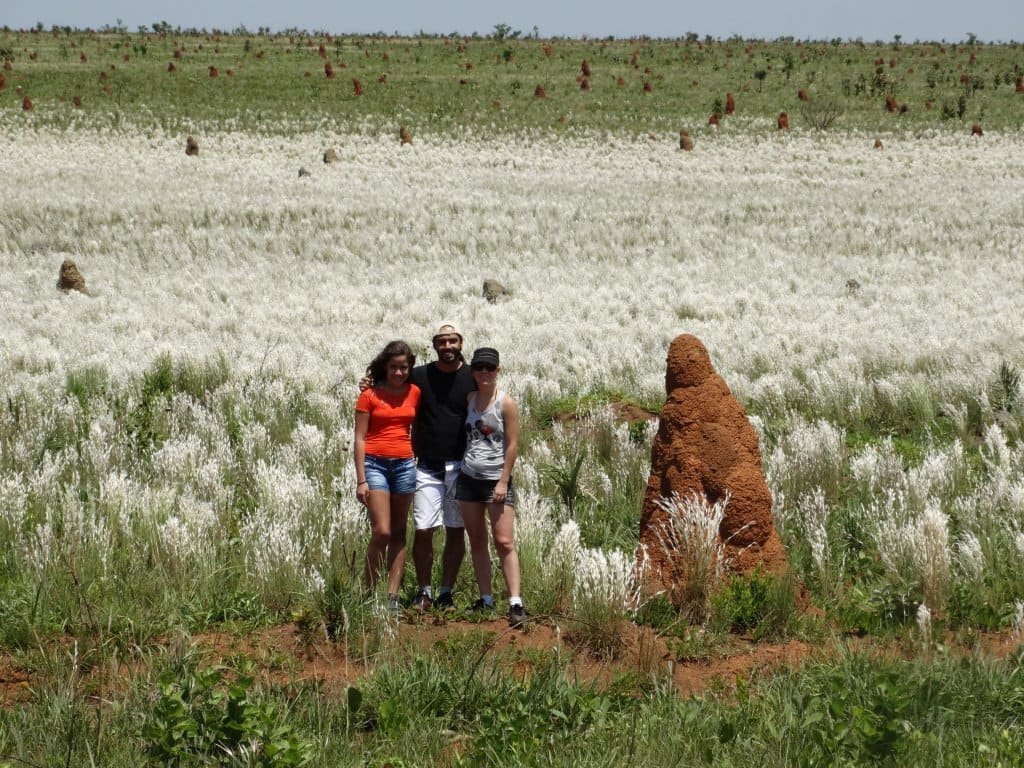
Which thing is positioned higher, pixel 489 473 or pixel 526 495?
A: pixel 489 473

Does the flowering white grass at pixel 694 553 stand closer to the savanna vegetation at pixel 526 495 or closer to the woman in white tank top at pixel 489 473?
the savanna vegetation at pixel 526 495

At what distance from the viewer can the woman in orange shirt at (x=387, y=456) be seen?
565 centimetres

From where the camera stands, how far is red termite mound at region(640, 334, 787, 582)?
5.78 metres

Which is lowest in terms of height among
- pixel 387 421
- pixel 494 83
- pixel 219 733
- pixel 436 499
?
pixel 219 733

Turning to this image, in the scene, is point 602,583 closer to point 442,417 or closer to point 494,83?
point 442,417

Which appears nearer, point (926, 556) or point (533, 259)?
point (926, 556)

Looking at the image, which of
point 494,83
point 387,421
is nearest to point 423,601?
point 387,421

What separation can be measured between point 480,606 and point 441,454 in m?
0.88

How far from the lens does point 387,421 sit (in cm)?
573

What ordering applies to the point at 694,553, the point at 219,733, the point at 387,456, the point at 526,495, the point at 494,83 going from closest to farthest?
1. the point at 219,733
2. the point at 694,553
3. the point at 387,456
4. the point at 526,495
5. the point at 494,83

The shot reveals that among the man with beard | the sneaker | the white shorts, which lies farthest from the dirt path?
the white shorts

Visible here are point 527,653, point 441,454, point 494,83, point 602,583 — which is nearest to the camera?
point 527,653

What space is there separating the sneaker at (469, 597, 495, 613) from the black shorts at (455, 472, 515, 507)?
56cm

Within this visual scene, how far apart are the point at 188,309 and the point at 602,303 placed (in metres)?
6.67
